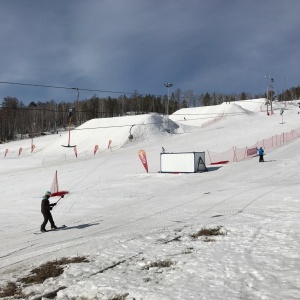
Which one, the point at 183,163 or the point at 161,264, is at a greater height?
the point at 183,163

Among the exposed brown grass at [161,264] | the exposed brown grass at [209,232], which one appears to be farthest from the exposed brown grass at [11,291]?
the exposed brown grass at [209,232]

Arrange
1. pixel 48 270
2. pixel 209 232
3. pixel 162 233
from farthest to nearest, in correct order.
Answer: pixel 162 233, pixel 209 232, pixel 48 270

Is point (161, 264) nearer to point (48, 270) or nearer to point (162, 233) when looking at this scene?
point (48, 270)

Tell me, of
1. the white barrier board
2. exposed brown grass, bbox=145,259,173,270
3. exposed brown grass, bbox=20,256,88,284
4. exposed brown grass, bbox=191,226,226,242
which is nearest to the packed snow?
exposed brown grass, bbox=145,259,173,270

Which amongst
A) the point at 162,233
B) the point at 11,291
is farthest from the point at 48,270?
the point at 162,233

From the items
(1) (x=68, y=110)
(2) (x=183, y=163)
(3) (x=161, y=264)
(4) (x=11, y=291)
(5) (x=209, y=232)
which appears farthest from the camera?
(1) (x=68, y=110)

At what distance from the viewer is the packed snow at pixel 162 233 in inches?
251

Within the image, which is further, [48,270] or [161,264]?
[48,270]

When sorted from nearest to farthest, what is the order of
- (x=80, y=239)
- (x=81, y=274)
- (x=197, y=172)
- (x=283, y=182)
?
(x=81, y=274)
(x=80, y=239)
(x=283, y=182)
(x=197, y=172)

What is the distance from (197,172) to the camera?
30406mm

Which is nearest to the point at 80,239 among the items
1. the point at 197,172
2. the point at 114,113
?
the point at 197,172

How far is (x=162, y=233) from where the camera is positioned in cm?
1088

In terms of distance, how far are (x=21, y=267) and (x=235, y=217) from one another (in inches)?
304

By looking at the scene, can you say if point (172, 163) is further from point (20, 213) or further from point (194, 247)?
point (194, 247)
